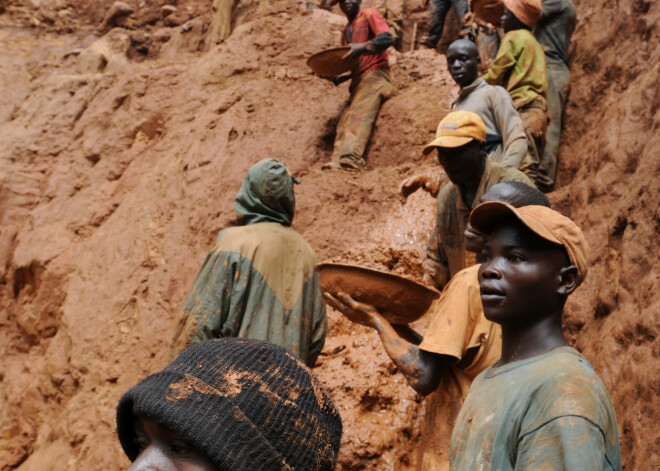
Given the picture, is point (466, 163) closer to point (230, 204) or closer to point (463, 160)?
point (463, 160)

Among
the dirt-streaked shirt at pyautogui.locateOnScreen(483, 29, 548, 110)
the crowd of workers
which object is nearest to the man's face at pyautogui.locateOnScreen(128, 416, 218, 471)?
the crowd of workers

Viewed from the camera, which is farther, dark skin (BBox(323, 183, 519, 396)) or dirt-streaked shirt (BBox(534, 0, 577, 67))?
dirt-streaked shirt (BBox(534, 0, 577, 67))

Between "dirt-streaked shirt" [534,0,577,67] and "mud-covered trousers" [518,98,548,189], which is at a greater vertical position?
"dirt-streaked shirt" [534,0,577,67]

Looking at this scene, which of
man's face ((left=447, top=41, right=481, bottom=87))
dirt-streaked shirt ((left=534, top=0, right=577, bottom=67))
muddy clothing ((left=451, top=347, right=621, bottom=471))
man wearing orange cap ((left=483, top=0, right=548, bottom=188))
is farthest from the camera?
dirt-streaked shirt ((left=534, top=0, right=577, bottom=67))

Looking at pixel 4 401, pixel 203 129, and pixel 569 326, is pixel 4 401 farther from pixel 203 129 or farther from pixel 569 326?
pixel 569 326

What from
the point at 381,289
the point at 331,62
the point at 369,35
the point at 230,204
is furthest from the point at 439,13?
the point at 381,289

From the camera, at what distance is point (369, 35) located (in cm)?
874

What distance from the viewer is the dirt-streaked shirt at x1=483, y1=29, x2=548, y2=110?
276 inches

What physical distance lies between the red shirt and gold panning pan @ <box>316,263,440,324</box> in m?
5.31

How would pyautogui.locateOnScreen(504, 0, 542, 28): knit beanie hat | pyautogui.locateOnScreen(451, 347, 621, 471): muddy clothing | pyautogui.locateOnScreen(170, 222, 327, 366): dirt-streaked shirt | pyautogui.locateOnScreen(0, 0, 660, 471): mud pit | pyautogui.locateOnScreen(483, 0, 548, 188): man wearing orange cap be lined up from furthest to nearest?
pyautogui.locateOnScreen(504, 0, 542, 28): knit beanie hat
pyautogui.locateOnScreen(483, 0, 548, 188): man wearing orange cap
pyautogui.locateOnScreen(0, 0, 660, 471): mud pit
pyautogui.locateOnScreen(170, 222, 327, 366): dirt-streaked shirt
pyautogui.locateOnScreen(451, 347, 621, 471): muddy clothing

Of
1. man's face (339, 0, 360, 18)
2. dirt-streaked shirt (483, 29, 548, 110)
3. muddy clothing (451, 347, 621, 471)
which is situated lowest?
man's face (339, 0, 360, 18)

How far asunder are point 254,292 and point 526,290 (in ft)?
6.23

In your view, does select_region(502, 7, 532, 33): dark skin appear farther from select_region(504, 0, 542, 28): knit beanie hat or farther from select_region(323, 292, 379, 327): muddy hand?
select_region(323, 292, 379, 327): muddy hand

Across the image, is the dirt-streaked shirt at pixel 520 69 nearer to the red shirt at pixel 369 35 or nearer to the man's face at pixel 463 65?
the man's face at pixel 463 65
